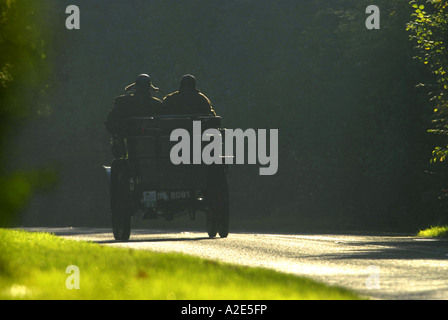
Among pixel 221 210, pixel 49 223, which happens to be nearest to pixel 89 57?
pixel 49 223

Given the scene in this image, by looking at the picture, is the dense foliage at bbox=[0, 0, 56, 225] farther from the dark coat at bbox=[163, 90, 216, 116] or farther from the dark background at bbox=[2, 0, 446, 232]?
the dark coat at bbox=[163, 90, 216, 116]

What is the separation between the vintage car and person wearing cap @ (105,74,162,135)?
1.99ft

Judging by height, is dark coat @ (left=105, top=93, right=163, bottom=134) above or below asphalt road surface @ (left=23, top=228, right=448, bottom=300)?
above

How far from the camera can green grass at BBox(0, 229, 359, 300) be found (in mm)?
10383

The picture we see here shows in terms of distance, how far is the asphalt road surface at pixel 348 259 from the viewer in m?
11.8

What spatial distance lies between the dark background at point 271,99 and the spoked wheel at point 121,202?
14433mm

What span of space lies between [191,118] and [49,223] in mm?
30134

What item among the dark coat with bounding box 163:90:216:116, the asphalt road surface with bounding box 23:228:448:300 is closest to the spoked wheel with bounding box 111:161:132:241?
the asphalt road surface with bounding box 23:228:448:300

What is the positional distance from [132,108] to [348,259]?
22.6ft

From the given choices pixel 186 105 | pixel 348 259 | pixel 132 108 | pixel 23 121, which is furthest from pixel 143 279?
pixel 23 121

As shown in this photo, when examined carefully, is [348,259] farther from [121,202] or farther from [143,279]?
[121,202]

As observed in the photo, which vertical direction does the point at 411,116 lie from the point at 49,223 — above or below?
above

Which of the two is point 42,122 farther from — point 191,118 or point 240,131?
point 191,118
